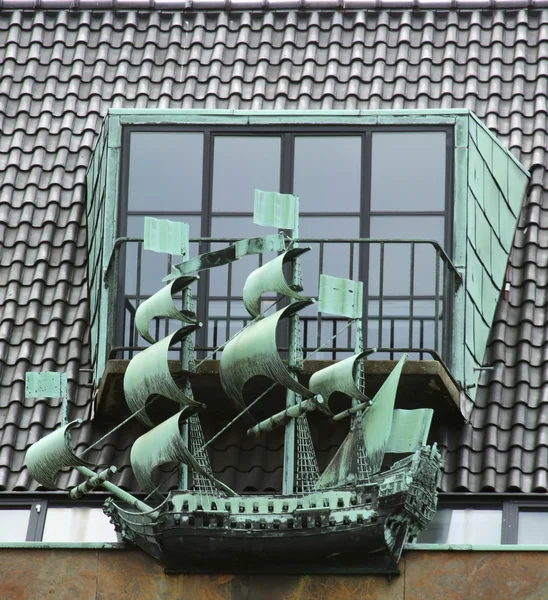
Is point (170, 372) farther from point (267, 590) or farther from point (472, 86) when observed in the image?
point (472, 86)

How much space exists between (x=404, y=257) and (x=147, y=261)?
2549 millimetres

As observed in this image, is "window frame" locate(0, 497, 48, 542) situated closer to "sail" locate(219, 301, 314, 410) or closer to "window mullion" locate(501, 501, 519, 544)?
"sail" locate(219, 301, 314, 410)

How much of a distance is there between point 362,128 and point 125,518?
16.2ft

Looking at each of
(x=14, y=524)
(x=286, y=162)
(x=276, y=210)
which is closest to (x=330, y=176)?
(x=286, y=162)

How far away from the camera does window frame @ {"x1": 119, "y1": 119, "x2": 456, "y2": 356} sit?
68.8 ft

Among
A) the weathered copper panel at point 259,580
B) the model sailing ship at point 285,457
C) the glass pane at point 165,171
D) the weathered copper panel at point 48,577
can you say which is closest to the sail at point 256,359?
the model sailing ship at point 285,457

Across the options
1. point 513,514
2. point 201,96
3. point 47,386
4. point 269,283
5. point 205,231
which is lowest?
point 513,514

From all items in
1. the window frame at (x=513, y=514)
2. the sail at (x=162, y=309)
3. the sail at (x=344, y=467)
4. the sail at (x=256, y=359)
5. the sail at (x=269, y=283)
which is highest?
the sail at (x=269, y=283)

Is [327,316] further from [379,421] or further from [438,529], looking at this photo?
[438,529]

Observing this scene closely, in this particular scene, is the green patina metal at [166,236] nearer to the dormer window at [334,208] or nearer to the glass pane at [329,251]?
the dormer window at [334,208]

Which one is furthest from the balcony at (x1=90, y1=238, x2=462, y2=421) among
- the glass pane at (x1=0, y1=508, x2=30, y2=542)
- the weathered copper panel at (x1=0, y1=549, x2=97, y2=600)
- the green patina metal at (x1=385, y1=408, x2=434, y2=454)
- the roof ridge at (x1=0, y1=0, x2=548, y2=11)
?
the roof ridge at (x1=0, y1=0, x2=548, y2=11)

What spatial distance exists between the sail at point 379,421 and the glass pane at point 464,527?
1.05m

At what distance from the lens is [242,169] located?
21422 mm

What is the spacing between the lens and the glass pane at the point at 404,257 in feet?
68.4
